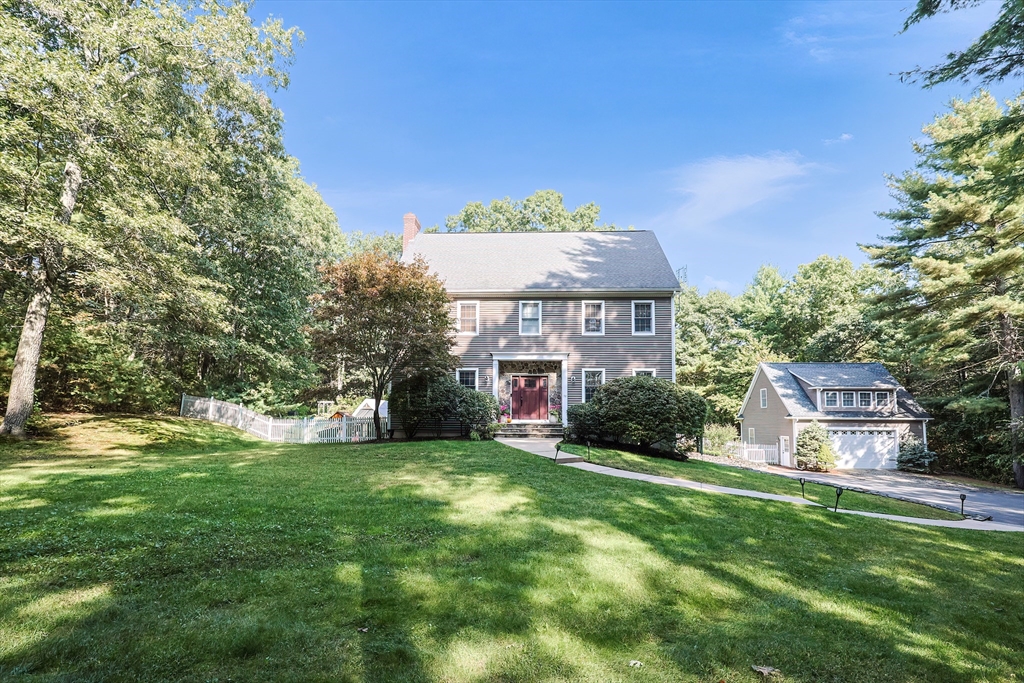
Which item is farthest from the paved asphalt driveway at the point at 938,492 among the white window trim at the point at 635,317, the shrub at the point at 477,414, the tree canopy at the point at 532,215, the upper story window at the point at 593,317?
the tree canopy at the point at 532,215

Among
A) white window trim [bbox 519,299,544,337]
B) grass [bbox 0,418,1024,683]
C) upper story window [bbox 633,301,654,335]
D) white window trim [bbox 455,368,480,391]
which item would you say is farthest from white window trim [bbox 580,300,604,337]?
grass [bbox 0,418,1024,683]

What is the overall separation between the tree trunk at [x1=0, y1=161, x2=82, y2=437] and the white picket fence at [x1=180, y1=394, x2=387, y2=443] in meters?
5.95

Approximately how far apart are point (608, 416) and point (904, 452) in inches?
657

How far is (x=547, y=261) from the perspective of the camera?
872 inches

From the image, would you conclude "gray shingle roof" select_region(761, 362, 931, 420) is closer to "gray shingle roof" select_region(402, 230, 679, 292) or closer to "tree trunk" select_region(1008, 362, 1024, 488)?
"tree trunk" select_region(1008, 362, 1024, 488)

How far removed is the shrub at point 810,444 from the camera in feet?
68.9

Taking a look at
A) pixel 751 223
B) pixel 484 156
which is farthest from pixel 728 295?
pixel 484 156

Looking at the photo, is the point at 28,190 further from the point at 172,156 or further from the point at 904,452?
the point at 904,452

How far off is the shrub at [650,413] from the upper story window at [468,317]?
24.8ft

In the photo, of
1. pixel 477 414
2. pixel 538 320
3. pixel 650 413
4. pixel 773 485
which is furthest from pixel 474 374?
pixel 773 485

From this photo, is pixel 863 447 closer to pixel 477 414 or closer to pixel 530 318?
pixel 530 318

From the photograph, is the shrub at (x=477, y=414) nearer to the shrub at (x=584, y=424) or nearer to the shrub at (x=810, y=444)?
the shrub at (x=584, y=424)

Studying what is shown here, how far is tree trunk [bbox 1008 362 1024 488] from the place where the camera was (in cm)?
1764

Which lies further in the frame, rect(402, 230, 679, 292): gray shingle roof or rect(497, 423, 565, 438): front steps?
rect(402, 230, 679, 292): gray shingle roof
